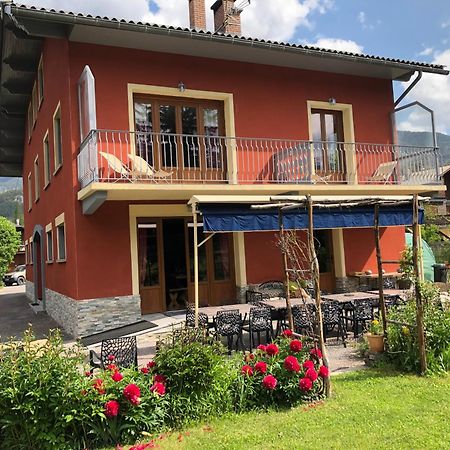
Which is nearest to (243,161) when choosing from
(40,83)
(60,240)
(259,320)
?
(259,320)

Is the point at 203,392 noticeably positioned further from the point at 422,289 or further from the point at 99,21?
the point at 99,21

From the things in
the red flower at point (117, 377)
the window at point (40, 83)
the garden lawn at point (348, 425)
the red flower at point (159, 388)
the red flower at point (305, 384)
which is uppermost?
the window at point (40, 83)

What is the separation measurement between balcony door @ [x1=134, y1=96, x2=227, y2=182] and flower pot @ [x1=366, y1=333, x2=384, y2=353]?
227 inches

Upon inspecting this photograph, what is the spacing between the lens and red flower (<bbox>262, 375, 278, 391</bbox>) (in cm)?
527

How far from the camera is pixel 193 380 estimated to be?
5.14 metres

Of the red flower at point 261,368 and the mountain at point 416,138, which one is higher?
the mountain at point 416,138

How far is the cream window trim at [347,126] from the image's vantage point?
1350cm

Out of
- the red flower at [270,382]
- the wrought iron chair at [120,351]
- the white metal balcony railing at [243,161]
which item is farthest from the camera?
the white metal balcony railing at [243,161]

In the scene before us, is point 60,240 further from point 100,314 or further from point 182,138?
point 182,138

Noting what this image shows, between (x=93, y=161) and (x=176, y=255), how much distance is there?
3.57m

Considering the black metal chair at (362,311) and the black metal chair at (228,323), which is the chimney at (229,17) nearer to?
the black metal chair at (362,311)

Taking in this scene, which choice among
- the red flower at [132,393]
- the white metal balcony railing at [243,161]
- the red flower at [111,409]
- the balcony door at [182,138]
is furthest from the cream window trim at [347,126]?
the red flower at [111,409]

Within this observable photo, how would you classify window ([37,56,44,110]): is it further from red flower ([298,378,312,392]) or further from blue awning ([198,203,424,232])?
red flower ([298,378,312,392])

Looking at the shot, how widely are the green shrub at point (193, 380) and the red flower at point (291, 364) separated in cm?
62
